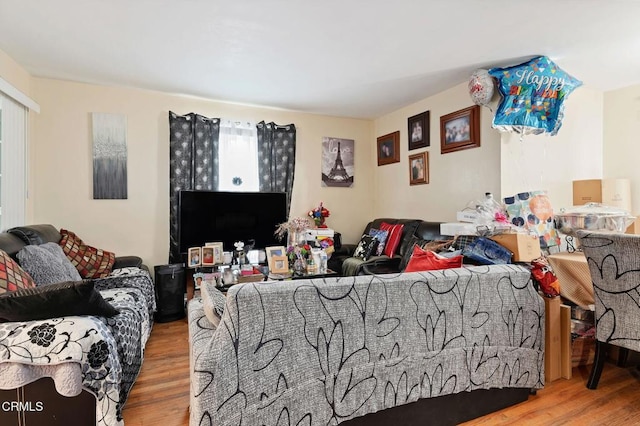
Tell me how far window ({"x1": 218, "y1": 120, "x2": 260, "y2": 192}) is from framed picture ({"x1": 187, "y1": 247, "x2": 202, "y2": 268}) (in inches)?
34.7

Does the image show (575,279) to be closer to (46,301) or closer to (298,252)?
(298,252)

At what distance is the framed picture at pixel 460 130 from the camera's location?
132 inches

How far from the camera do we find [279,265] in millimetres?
3066

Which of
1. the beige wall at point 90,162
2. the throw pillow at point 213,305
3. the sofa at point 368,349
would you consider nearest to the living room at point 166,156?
→ the beige wall at point 90,162

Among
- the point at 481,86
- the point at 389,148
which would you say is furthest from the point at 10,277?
the point at 389,148

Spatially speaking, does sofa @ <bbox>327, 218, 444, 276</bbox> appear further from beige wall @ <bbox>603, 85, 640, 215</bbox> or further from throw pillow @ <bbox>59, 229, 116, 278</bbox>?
throw pillow @ <bbox>59, 229, 116, 278</bbox>

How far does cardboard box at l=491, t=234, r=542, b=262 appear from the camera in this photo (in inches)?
95.0

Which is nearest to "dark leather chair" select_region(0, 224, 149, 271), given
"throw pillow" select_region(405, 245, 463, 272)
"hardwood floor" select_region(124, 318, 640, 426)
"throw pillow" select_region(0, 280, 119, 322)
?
"throw pillow" select_region(0, 280, 119, 322)

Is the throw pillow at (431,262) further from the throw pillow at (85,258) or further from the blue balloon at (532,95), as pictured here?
the throw pillow at (85,258)

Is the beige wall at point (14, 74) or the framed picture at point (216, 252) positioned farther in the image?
the framed picture at point (216, 252)

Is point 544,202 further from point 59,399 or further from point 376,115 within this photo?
point 59,399

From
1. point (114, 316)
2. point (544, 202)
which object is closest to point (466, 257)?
point (544, 202)

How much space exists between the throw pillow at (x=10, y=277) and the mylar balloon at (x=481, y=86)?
3632 mm

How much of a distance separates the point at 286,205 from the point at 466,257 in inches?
95.0
